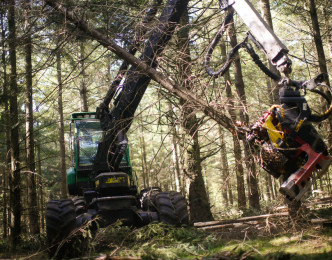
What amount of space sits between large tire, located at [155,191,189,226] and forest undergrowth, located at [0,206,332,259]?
0.22 meters

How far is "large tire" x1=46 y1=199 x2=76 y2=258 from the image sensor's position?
593 centimetres

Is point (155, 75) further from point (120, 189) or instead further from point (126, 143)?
point (120, 189)

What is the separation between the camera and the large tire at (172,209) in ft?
21.2

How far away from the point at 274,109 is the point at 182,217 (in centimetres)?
345

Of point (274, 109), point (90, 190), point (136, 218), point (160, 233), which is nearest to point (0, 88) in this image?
point (90, 190)

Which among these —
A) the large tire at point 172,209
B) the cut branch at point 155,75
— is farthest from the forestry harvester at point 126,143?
the cut branch at point 155,75

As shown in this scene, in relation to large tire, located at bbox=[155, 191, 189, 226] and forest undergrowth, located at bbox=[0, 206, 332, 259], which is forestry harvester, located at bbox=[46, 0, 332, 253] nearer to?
large tire, located at bbox=[155, 191, 189, 226]

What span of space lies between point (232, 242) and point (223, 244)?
0.47ft

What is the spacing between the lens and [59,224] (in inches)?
239

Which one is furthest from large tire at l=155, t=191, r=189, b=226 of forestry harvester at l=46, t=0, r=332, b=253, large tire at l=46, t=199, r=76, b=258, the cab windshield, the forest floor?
the cab windshield

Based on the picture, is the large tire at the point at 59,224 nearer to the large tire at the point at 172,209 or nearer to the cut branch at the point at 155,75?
the large tire at the point at 172,209

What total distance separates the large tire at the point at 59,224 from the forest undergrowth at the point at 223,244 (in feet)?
0.84

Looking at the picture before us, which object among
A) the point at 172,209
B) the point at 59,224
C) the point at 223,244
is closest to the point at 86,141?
the point at 59,224

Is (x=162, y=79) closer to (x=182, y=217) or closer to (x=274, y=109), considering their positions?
(x=274, y=109)
